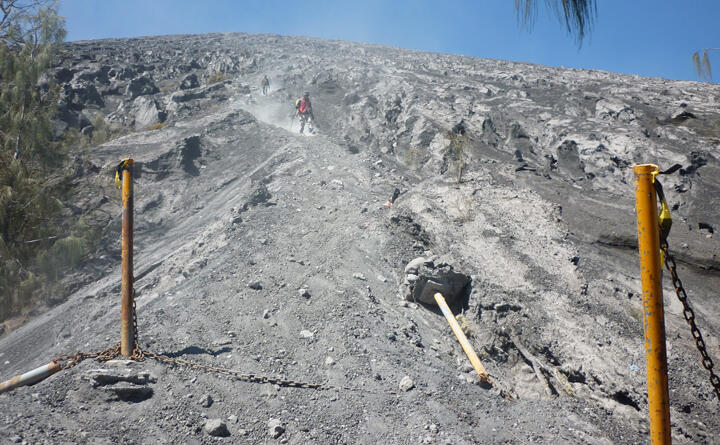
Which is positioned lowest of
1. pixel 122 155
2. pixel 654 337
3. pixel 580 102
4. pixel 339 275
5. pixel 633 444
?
pixel 633 444

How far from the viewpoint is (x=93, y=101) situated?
19797 mm

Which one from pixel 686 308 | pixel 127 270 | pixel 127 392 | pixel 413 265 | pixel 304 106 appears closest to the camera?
pixel 686 308

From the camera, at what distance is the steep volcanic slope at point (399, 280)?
3482 mm

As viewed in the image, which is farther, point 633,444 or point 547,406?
point 547,406

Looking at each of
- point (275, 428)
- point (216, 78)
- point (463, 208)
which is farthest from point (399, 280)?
point (216, 78)

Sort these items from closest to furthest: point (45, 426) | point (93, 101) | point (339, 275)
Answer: point (45, 426) < point (339, 275) < point (93, 101)

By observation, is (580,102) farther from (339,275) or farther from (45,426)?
(45,426)

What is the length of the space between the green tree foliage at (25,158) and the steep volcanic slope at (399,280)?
129cm

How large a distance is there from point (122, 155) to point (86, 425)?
12.9 m

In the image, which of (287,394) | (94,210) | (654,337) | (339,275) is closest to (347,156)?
(339,275)

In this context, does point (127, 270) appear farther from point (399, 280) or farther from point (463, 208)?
point (463, 208)

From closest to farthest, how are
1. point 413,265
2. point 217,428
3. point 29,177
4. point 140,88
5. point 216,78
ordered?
point 217,428
point 413,265
point 29,177
point 140,88
point 216,78

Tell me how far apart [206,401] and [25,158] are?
9315 mm

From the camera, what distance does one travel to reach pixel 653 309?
1770 mm
